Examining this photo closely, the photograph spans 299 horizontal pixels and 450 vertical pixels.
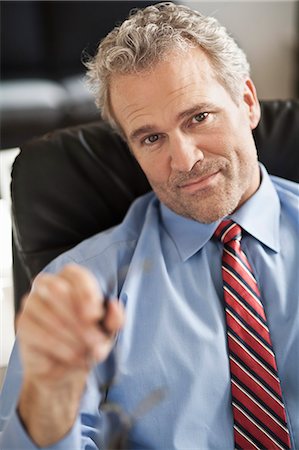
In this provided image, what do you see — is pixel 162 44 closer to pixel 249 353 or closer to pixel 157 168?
pixel 157 168

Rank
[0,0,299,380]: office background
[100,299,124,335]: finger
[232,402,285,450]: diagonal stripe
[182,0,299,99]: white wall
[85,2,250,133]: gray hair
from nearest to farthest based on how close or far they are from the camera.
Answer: [100,299,124,335]: finger < [232,402,285,450]: diagonal stripe < [85,2,250,133]: gray hair < [0,0,299,380]: office background < [182,0,299,99]: white wall

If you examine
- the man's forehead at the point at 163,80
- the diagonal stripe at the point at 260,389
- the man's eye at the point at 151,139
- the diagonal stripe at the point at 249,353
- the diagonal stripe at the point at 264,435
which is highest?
the man's forehead at the point at 163,80

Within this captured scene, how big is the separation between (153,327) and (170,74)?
1.52 ft

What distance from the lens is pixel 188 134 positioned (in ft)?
3.88

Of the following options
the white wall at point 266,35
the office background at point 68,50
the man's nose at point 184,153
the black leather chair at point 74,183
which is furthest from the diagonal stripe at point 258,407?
the white wall at point 266,35

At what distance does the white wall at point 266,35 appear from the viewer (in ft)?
13.0

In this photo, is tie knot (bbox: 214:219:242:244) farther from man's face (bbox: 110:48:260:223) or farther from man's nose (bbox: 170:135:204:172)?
man's nose (bbox: 170:135:204:172)

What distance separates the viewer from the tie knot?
123 cm

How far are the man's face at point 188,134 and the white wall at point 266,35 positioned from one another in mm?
2879

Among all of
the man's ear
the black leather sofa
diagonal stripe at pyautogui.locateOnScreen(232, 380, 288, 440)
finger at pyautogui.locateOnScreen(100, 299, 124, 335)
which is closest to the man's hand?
finger at pyautogui.locateOnScreen(100, 299, 124, 335)

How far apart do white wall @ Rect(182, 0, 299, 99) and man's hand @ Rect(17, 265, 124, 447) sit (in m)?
3.52

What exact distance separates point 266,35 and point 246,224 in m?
3.07

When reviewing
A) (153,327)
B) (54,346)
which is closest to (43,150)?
(153,327)

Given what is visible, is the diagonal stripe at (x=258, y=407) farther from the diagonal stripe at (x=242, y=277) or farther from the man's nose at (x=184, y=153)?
the man's nose at (x=184, y=153)
